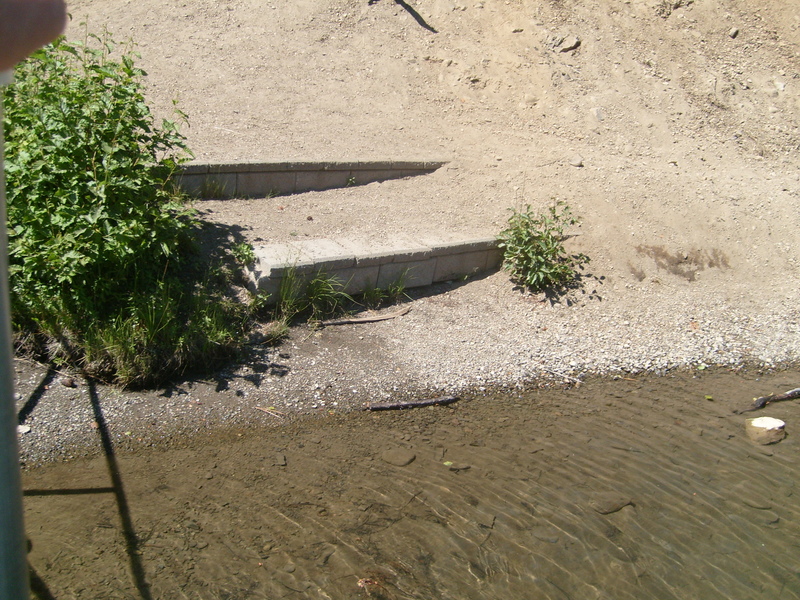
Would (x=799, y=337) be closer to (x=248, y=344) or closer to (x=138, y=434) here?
(x=248, y=344)

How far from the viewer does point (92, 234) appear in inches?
178

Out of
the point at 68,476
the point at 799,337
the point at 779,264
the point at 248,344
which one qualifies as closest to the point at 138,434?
the point at 68,476

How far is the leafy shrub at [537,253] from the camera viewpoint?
6555 millimetres

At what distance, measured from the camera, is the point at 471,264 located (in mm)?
6754

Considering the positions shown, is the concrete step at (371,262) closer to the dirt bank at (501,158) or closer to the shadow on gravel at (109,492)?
the dirt bank at (501,158)

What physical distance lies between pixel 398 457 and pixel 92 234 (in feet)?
8.35

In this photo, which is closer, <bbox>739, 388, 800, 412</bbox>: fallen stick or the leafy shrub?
<bbox>739, 388, 800, 412</bbox>: fallen stick

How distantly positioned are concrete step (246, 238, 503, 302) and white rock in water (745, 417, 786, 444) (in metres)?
2.75

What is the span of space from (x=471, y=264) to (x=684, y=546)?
3.36 meters

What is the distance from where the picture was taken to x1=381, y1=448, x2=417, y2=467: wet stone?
4.54 m

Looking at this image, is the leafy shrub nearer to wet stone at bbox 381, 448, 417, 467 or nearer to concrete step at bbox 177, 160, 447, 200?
concrete step at bbox 177, 160, 447, 200

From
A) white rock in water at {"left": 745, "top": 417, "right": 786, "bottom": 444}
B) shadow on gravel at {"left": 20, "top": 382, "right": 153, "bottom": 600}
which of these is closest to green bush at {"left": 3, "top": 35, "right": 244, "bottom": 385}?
shadow on gravel at {"left": 20, "top": 382, "right": 153, "bottom": 600}

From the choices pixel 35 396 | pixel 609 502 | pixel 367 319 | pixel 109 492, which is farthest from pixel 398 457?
pixel 35 396

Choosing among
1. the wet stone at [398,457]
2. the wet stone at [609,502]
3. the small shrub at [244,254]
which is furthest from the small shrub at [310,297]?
the wet stone at [609,502]
